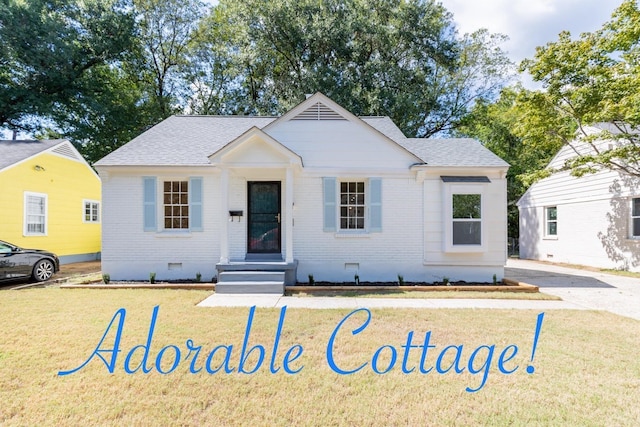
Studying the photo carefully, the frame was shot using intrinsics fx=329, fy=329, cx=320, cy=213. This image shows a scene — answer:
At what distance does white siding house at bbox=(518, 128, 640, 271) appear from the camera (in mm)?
11578

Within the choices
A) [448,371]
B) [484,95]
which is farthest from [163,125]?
[484,95]

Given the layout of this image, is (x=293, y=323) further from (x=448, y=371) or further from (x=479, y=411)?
(x=479, y=411)

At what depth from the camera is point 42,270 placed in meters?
9.48

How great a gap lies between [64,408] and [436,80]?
79.7ft

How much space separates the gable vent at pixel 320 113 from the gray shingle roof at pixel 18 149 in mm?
10832

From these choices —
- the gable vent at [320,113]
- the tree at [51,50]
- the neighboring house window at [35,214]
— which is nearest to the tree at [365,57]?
the tree at [51,50]

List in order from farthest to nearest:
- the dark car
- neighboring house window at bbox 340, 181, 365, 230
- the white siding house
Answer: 1. the white siding house
2. neighboring house window at bbox 340, 181, 365, 230
3. the dark car

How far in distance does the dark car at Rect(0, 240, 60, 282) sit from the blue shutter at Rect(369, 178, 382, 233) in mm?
9486

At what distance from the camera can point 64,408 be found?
2873 millimetres

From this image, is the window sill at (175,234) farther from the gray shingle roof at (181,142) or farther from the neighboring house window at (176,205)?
the gray shingle roof at (181,142)

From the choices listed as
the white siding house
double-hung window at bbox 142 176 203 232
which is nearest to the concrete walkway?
double-hung window at bbox 142 176 203 232

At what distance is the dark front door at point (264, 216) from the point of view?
30.8 ft

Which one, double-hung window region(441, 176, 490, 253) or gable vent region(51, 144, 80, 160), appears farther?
gable vent region(51, 144, 80, 160)

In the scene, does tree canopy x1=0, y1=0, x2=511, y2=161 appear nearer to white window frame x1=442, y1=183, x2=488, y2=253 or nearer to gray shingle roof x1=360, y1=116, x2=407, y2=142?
gray shingle roof x1=360, y1=116, x2=407, y2=142
